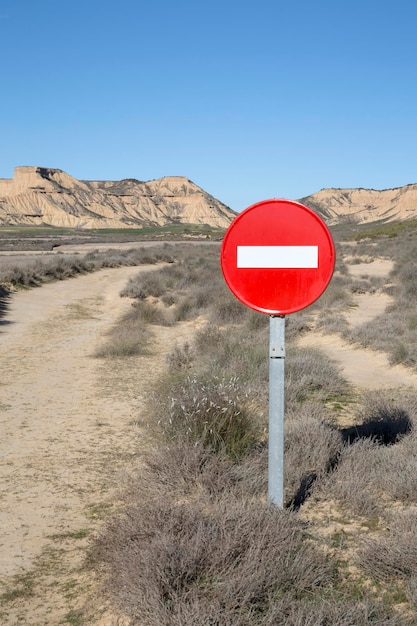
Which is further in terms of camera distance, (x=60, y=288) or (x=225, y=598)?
(x=60, y=288)

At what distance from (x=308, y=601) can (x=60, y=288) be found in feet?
68.6

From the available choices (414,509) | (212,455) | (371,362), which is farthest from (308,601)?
(371,362)

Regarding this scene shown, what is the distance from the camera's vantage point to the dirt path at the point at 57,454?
3287mm

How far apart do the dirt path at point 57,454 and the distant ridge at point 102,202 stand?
138 m

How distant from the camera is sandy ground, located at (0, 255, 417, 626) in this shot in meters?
3.28

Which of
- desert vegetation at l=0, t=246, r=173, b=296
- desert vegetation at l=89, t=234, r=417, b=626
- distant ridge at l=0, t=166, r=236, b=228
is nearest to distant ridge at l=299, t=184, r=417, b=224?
distant ridge at l=0, t=166, r=236, b=228

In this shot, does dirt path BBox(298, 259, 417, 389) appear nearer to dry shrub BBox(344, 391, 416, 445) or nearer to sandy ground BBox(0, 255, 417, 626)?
sandy ground BBox(0, 255, 417, 626)

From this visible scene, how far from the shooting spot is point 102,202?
16250 centimetres

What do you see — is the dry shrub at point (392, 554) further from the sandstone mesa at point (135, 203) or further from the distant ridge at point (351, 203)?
the distant ridge at point (351, 203)

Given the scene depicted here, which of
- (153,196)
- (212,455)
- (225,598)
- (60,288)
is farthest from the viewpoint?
(153,196)

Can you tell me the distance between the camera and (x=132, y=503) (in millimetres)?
4184

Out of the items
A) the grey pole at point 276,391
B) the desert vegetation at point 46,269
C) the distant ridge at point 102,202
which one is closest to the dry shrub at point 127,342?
the grey pole at point 276,391

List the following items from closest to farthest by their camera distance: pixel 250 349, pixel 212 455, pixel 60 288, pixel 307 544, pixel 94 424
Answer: pixel 307 544, pixel 212 455, pixel 94 424, pixel 250 349, pixel 60 288

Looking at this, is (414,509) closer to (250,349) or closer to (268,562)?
(268,562)
